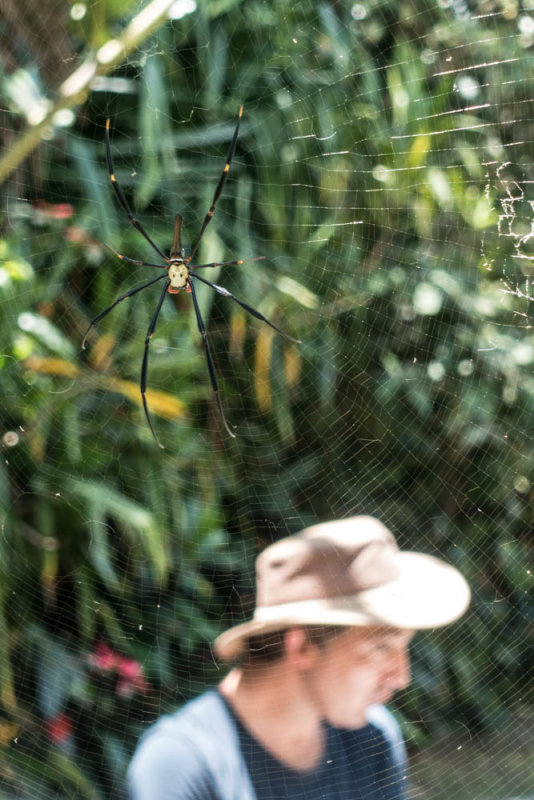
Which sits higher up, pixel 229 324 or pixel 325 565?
pixel 229 324

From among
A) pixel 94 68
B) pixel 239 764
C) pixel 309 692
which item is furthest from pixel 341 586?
pixel 94 68

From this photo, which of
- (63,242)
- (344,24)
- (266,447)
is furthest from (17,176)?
(266,447)

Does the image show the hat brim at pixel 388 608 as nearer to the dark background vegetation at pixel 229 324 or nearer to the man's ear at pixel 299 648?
the man's ear at pixel 299 648

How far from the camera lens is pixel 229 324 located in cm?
132

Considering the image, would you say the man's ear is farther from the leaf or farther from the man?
the leaf

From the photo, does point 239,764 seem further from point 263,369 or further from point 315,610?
point 263,369

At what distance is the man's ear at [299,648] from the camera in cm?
95

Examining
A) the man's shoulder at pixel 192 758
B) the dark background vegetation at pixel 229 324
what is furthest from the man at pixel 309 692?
the dark background vegetation at pixel 229 324

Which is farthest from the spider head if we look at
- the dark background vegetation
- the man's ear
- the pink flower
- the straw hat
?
the pink flower

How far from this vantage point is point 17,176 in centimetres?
110

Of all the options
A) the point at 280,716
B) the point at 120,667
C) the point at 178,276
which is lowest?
the point at 120,667

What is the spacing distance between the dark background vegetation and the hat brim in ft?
1.01

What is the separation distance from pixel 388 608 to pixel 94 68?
33.7 inches

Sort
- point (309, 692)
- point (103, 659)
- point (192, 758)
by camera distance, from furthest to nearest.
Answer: point (103, 659), point (309, 692), point (192, 758)
